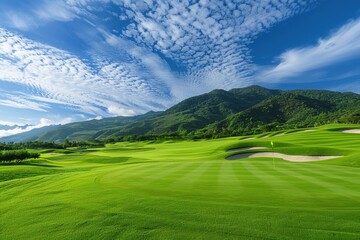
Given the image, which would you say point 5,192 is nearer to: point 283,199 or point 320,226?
point 283,199

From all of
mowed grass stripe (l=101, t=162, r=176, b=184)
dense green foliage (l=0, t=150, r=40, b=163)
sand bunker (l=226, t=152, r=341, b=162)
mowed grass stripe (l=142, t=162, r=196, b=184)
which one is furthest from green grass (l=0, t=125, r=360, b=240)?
dense green foliage (l=0, t=150, r=40, b=163)

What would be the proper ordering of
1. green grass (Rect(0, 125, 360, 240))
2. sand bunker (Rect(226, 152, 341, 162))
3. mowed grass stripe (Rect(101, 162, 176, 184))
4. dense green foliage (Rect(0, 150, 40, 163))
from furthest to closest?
1. dense green foliage (Rect(0, 150, 40, 163))
2. sand bunker (Rect(226, 152, 341, 162))
3. mowed grass stripe (Rect(101, 162, 176, 184))
4. green grass (Rect(0, 125, 360, 240))

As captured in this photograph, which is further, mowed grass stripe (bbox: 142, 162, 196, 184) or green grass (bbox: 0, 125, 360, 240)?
mowed grass stripe (bbox: 142, 162, 196, 184)

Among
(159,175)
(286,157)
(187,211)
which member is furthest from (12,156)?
(187,211)

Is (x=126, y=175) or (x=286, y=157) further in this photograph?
(x=286, y=157)

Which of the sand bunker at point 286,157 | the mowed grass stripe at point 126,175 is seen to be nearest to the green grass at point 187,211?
the mowed grass stripe at point 126,175

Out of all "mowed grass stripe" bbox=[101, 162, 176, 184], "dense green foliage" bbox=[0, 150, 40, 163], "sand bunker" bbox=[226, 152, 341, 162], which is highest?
"dense green foliage" bbox=[0, 150, 40, 163]

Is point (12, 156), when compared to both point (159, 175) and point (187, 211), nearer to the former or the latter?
point (159, 175)

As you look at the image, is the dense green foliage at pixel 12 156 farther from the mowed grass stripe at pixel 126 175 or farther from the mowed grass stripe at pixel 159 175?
the mowed grass stripe at pixel 159 175

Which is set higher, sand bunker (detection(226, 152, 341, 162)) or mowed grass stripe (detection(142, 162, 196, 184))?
mowed grass stripe (detection(142, 162, 196, 184))

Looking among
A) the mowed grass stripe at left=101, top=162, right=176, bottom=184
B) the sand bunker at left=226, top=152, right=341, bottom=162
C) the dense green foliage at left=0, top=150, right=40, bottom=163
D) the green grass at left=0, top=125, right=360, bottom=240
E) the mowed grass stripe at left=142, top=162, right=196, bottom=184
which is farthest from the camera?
the dense green foliage at left=0, top=150, right=40, bottom=163

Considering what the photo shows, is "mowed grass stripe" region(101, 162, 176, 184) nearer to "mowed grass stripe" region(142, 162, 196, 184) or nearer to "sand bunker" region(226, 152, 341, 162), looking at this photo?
"mowed grass stripe" region(142, 162, 196, 184)

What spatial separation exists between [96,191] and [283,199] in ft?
27.1

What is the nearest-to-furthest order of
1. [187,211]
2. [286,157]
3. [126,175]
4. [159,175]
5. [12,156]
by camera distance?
[187,211] < [159,175] < [126,175] < [286,157] < [12,156]
